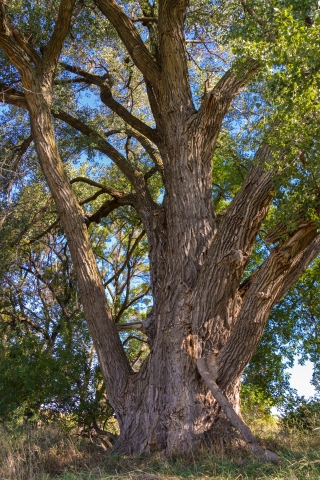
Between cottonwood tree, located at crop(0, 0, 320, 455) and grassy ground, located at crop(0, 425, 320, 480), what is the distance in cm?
51

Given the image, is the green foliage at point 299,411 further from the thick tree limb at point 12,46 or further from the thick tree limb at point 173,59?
the thick tree limb at point 12,46

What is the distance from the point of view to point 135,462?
6727 mm

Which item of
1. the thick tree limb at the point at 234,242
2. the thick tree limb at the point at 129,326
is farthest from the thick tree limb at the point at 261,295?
the thick tree limb at the point at 129,326

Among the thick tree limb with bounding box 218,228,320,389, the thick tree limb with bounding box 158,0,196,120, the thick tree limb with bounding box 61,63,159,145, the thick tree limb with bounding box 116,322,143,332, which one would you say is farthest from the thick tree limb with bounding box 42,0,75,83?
the thick tree limb with bounding box 218,228,320,389

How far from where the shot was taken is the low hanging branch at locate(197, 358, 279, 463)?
6066 millimetres

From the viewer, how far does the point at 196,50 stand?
1220 cm

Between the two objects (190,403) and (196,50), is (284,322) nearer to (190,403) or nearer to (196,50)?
(190,403)

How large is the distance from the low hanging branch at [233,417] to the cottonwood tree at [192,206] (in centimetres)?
2

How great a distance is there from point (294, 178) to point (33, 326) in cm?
979

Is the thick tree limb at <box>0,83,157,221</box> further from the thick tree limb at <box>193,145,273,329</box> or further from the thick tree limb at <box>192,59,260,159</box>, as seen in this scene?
the thick tree limb at <box>193,145,273,329</box>

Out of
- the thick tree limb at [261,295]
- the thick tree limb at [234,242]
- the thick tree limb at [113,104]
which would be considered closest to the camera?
the thick tree limb at [261,295]

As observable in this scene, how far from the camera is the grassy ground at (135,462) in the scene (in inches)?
205

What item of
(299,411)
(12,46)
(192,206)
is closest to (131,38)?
(12,46)

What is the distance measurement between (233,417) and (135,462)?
1421 mm
